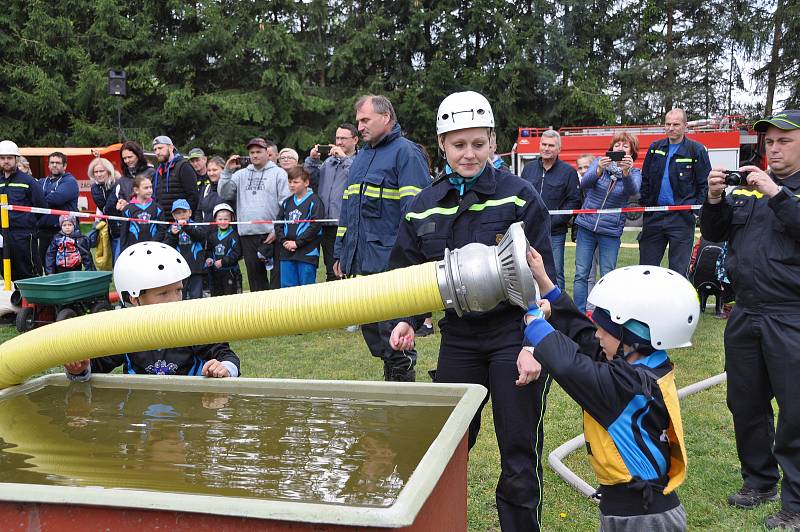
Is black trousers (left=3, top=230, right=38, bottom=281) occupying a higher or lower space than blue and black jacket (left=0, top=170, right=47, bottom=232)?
lower

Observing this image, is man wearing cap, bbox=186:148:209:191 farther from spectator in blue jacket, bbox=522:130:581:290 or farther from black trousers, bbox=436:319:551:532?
black trousers, bbox=436:319:551:532

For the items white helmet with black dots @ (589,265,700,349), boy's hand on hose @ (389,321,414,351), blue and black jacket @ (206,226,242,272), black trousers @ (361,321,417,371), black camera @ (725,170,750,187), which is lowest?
black trousers @ (361,321,417,371)

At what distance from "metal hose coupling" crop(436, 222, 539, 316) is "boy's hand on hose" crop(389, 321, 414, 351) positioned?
1246 millimetres

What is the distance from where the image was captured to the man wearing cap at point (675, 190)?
785 centimetres

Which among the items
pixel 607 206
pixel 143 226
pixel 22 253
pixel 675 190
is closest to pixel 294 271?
pixel 143 226

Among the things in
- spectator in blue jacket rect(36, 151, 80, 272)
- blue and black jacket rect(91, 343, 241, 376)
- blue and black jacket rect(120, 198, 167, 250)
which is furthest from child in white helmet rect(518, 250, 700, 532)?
spectator in blue jacket rect(36, 151, 80, 272)

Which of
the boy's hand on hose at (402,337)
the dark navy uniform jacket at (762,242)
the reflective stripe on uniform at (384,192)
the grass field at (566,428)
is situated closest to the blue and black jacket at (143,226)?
the grass field at (566,428)

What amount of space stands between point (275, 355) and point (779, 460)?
16.1ft

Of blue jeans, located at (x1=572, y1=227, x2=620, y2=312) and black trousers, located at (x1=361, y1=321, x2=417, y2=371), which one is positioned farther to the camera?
blue jeans, located at (x1=572, y1=227, x2=620, y2=312)

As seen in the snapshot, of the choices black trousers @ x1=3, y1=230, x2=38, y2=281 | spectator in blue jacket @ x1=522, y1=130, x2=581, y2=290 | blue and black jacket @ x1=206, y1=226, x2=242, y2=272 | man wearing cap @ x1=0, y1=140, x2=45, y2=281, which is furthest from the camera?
black trousers @ x1=3, y1=230, x2=38, y2=281

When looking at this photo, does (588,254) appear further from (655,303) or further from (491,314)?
(655,303)

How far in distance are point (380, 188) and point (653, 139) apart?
64.2ft

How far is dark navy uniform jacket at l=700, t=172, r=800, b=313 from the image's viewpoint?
3.47m

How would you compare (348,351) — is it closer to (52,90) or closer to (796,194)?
(796,194)
